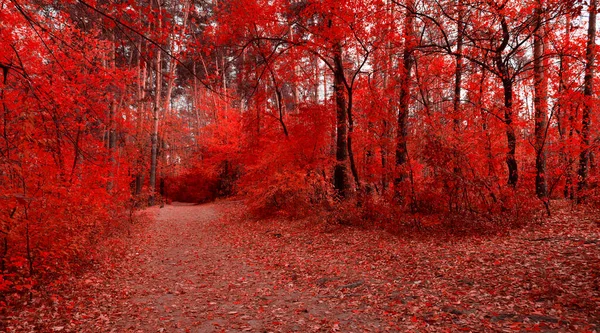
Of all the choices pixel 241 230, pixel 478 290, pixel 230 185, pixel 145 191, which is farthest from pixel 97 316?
pixel 230 185

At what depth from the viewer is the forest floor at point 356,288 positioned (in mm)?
4512

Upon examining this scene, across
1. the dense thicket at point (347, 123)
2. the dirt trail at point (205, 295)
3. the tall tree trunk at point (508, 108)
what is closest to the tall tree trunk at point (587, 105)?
the dense thicket at point (347, 123)

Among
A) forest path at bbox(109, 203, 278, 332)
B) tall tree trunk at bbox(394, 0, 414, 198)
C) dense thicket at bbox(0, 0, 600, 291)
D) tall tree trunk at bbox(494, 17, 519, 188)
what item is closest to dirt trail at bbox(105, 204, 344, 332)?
forest path at bbox(109, 203, 278, 332)

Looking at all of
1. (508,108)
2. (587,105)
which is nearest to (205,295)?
(508,108)

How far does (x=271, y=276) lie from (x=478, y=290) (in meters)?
3.76

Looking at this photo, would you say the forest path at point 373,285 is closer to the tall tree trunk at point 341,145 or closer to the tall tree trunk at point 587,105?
the tall tree trunk at point 587,105

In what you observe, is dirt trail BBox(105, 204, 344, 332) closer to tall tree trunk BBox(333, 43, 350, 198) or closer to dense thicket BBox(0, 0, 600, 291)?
dense thicket BBox(0, 0, 600, 291)

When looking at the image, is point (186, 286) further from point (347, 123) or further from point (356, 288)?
point (347, 123)

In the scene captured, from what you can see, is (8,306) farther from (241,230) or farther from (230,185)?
(230,185)

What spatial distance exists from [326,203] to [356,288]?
6379 millimetres

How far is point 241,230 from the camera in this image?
12.2 metres

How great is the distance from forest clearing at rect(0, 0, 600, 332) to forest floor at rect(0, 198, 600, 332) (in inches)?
1.6

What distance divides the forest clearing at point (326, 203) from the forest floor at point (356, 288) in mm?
40

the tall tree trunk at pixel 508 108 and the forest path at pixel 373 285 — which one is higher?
the tall tree trunk at pixel 508 108
